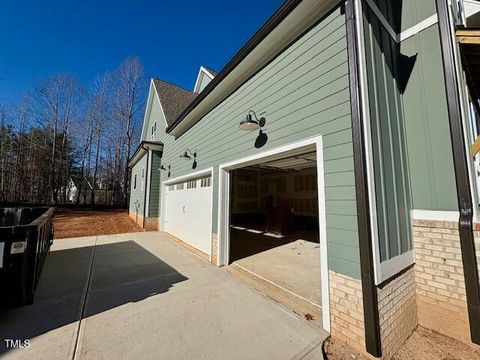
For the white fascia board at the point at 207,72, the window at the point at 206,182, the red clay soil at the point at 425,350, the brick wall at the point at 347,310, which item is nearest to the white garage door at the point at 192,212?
the window at the point at 206,182

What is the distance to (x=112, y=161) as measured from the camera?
24.4 meters

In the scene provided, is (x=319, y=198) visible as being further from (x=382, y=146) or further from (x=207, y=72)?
(x=207, y=72)

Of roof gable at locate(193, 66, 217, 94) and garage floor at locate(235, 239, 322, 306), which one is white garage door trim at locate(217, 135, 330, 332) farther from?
roof gable at locate(193, 66, 217, 94)

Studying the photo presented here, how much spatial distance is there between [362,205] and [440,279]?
169cm

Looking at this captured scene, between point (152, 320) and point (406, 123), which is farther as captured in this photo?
point (406, 123)

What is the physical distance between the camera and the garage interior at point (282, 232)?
3908 mm

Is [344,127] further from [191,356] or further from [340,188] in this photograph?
[191,356]

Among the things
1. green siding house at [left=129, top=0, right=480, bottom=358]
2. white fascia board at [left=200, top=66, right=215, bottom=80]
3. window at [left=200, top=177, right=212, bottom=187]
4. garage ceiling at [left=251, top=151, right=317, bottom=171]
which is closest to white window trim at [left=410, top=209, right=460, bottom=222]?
green siding house at [left=129, top=0, right=480, bottom=358]

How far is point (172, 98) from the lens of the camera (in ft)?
42.7

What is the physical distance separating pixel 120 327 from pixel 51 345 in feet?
2.17

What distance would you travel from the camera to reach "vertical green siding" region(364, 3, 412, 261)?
2.65 metres

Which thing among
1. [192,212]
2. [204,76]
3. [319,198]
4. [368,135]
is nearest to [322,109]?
[368,135]

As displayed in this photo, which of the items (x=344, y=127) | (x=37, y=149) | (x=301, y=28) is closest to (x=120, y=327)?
(x=344, y=127)

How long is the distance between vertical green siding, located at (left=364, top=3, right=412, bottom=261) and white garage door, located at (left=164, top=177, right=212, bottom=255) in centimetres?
410
